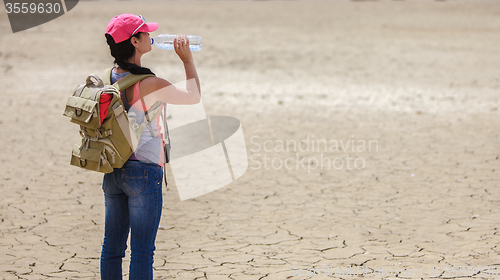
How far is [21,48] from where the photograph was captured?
1645 cm

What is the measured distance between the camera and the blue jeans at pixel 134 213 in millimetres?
2527

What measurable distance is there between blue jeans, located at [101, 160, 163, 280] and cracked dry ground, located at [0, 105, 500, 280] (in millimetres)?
1251

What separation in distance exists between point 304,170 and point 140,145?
450 cm

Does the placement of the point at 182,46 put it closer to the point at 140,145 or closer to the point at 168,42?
the point at 168,42

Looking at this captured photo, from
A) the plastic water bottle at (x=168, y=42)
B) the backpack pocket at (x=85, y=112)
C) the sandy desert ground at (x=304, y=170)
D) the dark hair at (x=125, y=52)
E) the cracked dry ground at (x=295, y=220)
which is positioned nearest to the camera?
the backpack pocket at (x=85, y=112)

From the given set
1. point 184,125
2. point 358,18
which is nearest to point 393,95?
point 184,125

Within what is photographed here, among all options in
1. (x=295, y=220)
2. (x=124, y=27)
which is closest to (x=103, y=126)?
(x=124, y=27)

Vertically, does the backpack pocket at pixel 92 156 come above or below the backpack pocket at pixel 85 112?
below

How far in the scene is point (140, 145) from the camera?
255 cm

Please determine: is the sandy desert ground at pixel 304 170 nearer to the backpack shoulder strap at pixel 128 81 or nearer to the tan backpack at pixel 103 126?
the tan backpack at pixel 103 126

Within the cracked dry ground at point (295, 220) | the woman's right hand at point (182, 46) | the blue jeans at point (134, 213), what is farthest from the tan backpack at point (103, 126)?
the cracked dry ground at point (295, 220)

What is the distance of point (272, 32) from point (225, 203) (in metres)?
15.1

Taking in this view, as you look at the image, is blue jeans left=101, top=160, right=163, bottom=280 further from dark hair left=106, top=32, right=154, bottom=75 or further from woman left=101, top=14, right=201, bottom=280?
dark hair left=106, top=32, right=154, bottom=75

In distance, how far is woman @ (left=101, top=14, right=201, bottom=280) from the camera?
2490mm
